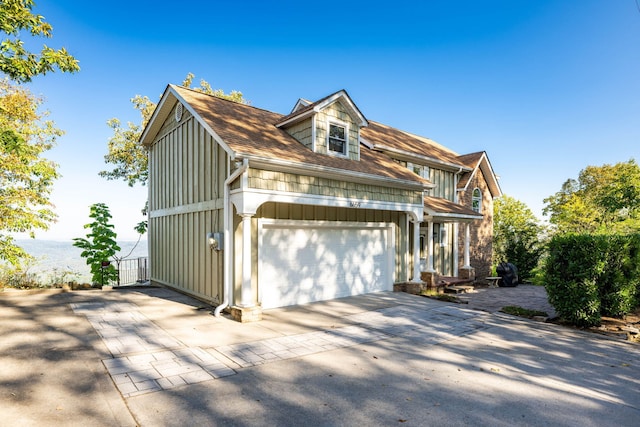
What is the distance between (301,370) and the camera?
5.05 meters

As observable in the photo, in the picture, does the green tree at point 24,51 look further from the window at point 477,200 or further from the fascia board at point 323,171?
the window at point 477,200

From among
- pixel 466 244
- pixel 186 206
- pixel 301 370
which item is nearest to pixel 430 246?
pixel 466 244

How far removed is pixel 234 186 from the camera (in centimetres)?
825

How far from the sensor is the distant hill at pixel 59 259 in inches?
504

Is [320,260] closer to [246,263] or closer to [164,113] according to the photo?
[246,263]

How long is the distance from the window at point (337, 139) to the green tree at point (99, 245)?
11344 millimetres

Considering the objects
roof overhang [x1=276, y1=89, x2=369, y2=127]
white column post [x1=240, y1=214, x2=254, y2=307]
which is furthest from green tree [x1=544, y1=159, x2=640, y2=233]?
white column post [x1=240, y1=214, x2=254, y2=307]

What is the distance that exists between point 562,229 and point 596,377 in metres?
26.5

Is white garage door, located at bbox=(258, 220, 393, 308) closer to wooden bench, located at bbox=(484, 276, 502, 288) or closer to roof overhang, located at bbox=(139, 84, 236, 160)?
roof overhang, located at bbox=(139, 84, 236, 160)

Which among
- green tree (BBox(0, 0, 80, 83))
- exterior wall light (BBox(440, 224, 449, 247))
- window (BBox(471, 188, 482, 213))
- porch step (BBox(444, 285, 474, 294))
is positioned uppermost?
green tree (BBox(0, 0, 80, 83))

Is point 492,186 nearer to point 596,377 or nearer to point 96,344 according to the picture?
Answer: point 596,377

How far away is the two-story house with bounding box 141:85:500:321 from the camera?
823cm

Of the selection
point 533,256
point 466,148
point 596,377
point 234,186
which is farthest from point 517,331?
point 466,148

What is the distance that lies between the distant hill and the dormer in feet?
31.4
